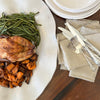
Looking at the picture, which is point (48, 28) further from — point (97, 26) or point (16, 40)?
point (97, 26)

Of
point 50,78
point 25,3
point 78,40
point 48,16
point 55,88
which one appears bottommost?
point 55,88

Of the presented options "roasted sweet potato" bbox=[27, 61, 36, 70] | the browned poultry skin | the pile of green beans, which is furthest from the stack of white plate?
"roasted sweet potato" bbox=[27, 61, 36, 70]

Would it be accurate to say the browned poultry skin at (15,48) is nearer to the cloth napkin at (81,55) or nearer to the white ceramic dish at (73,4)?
the cloth napkin at (81,55)

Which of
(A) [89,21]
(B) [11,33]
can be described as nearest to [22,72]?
(B) [11,33]

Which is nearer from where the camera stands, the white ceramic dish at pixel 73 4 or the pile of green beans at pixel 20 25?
the white ceramic dish at pixel 73 4

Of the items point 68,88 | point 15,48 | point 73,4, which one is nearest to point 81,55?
point 68,88

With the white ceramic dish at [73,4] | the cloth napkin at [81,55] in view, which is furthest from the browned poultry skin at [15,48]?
the white ceramic dish at [73,4]

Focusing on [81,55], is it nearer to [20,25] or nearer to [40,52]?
[40,52]
